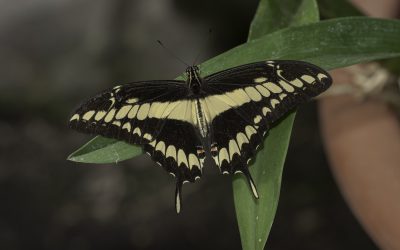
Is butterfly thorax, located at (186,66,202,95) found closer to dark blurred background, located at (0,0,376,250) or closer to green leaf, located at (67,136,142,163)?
green leaf, located at (67,136,142,163)

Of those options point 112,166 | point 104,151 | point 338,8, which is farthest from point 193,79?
point 112,166

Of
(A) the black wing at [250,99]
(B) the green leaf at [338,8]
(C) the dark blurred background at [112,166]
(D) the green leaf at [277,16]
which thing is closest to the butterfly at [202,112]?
(A) the black wing at [250,99]

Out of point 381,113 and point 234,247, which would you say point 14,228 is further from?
point 381,113

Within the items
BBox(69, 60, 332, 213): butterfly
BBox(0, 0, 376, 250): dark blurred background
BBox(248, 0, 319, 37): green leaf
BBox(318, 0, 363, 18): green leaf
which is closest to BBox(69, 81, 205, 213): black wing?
BBox(69, 60, 332, 213): butterfly

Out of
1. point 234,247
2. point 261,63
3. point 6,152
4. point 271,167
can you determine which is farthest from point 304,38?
point 6,152

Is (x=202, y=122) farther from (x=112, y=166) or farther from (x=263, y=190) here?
(x=112, y=166)
